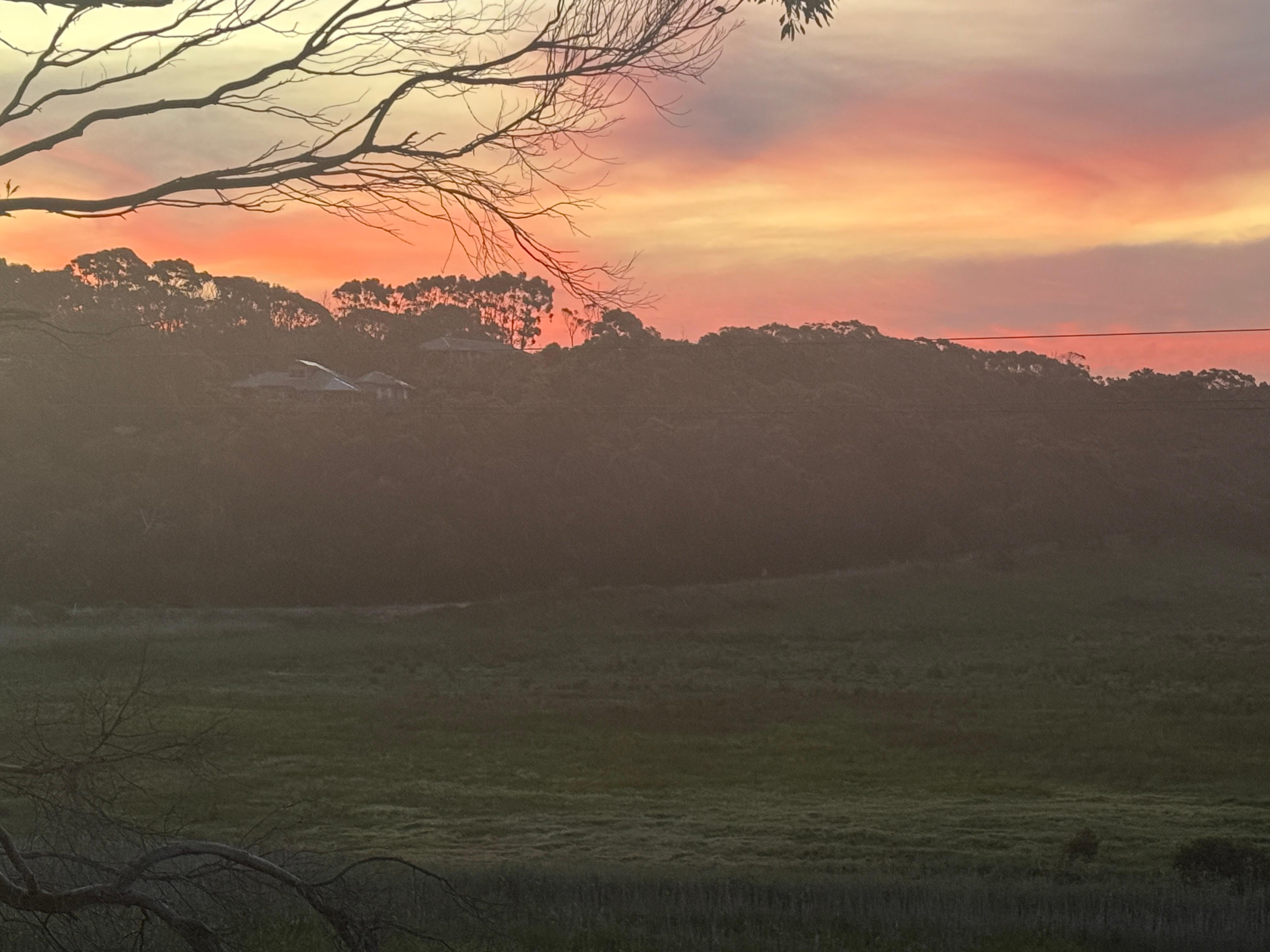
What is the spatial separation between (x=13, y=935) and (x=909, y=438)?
163 feet

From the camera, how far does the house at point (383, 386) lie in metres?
41.1

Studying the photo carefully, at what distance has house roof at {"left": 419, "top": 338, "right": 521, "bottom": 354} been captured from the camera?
3866 cm

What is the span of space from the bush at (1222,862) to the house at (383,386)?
30804mm

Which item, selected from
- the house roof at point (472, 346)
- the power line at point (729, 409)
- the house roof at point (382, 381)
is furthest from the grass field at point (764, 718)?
the house roof at point (472, 346)

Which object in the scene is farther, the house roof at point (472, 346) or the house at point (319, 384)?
the house roof at point (472, 346)

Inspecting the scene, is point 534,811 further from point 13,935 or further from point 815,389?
point 815,389

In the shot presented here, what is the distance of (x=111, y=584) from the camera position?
43062 millimetres

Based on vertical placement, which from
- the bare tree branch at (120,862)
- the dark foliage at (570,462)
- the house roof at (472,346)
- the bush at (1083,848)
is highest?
the house roof at (472,346)

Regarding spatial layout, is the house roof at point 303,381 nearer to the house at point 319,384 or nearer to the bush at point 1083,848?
the house at point 319,384

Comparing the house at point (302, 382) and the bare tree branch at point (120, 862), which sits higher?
the house at point (302, 382)

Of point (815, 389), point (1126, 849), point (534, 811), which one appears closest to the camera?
point (1126, 849)

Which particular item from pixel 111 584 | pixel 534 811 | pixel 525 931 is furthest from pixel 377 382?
pixel 525 931

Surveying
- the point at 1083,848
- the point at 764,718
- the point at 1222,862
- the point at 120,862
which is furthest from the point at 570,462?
the point at 120,862

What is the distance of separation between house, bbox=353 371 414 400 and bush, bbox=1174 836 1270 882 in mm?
30804
